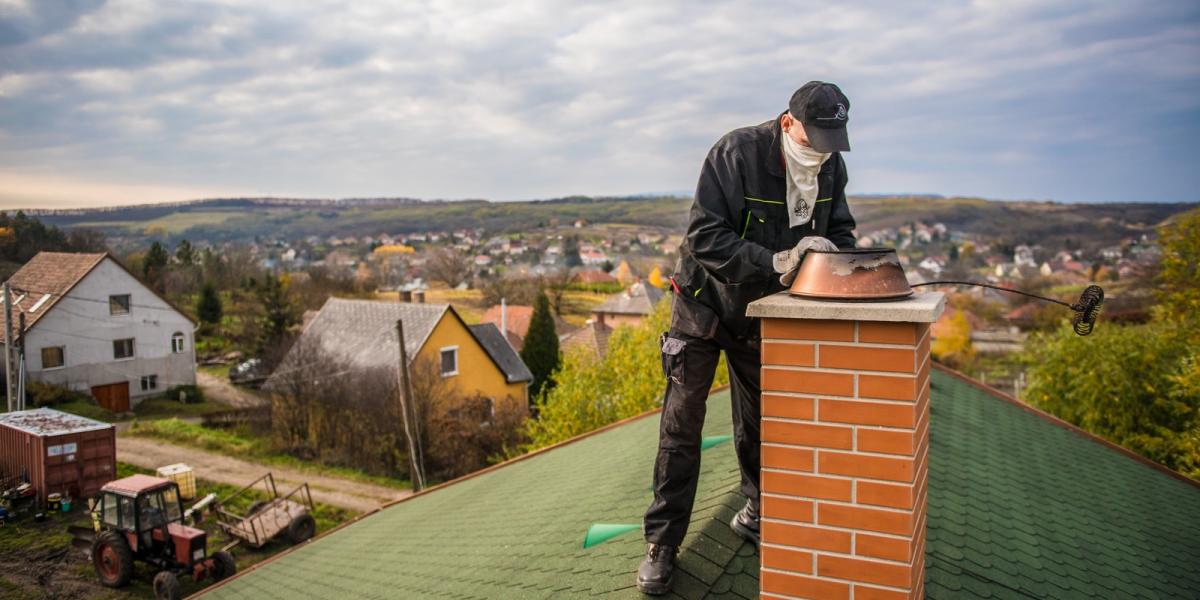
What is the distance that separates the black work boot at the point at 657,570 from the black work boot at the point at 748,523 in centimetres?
46

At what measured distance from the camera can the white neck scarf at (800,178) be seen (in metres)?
2.85

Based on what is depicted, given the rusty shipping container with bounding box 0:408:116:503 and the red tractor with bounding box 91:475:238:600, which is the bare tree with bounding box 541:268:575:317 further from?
the red tractor with bounding box 91:475:238:600

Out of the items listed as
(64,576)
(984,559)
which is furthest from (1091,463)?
(64,576)

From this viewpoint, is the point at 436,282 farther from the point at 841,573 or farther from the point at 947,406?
the point at 841,573

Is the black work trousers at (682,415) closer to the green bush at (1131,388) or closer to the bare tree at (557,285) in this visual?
the green bush at (1131,388)

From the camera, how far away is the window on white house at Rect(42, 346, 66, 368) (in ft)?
47.0

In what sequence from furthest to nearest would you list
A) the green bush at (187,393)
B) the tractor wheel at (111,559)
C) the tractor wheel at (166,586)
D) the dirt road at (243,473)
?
the green bush at (187,393), the dirt road at (243,473), the tractor wheel at (111,559), the tractor wheel at (166,586)

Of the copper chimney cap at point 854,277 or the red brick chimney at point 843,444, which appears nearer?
the red brick chimney at point 843,444

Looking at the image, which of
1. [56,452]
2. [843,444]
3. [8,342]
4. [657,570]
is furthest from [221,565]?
[843,444]

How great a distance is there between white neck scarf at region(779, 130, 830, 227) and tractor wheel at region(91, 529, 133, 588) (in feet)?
43.8

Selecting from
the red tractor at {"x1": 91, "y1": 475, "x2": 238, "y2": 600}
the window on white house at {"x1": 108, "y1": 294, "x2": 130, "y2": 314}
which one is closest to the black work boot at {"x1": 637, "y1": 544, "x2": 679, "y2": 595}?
the red tractor at {"x1": 91, "y1": 475, "x2": 238, "y2": 600}

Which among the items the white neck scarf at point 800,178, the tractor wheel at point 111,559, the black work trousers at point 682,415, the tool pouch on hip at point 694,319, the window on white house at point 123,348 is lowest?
the tractor wheel at point 111,559

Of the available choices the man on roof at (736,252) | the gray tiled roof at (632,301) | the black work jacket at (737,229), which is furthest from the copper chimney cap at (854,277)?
the gray tiled roof at (632,301)

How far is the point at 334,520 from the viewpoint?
20.8m
